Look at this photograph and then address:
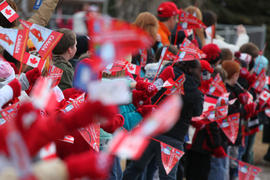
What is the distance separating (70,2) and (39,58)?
38.7 feet

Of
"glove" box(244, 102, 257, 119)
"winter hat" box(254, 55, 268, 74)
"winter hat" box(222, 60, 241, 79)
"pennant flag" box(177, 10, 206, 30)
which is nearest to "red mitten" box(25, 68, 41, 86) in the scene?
"pennant flag" box(177, 10, 206, 30)

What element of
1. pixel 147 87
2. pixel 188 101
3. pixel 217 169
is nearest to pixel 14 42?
pixel 147 87

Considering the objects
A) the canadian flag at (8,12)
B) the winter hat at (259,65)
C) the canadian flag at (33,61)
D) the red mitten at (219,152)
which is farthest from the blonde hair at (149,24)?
the canadian flag at (33,61)

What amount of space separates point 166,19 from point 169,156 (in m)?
2.61

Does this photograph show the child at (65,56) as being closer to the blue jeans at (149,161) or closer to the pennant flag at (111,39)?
the blue jeans at (149,161)

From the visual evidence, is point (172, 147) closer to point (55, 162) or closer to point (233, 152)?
point (233, 152)

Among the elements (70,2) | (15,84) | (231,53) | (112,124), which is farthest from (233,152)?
(70,2)

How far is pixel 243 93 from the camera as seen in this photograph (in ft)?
19.8

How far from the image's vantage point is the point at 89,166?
61.5 inches

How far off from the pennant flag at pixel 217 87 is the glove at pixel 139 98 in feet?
4.88

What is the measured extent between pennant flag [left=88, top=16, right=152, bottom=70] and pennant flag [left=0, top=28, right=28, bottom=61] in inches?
71.6

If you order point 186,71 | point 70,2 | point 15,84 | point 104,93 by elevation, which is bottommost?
point 70,2

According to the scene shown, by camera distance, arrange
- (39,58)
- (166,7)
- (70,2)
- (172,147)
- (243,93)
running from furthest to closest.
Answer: (70,2) < (166,7) < (243,93) < (172,147) < (39,58)

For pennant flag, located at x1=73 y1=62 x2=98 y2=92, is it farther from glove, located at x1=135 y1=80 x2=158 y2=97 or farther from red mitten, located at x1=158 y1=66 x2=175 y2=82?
red mitten, located at x1=158 y1=66 x2=175 y2=82
